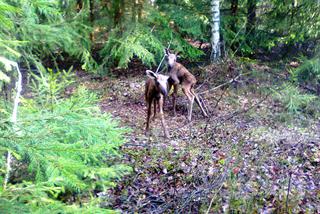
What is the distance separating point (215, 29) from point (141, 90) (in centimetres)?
342

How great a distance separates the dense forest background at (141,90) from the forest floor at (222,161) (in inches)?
1.2

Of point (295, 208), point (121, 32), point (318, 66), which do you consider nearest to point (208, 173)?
point (295, 208)

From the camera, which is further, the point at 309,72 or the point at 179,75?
the point at 309,72

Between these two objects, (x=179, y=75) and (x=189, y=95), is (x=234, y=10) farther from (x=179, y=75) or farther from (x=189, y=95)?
(x=189, y=95)

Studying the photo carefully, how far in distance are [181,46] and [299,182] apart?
7325 mm

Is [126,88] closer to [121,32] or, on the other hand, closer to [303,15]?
[121,32]

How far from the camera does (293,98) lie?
32.1 ft

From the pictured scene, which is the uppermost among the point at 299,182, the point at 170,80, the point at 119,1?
the point at 119,1

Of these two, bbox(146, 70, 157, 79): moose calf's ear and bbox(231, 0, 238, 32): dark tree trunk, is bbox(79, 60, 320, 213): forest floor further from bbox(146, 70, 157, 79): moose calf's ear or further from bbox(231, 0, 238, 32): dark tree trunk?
bbox(231, 0, 238, 32): dark tree trunk

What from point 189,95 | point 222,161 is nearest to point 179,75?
point 189,95

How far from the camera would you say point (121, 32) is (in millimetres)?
→ 12102

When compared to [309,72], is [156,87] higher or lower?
higher

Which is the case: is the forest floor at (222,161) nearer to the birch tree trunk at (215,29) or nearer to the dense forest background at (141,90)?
the dense forest background at (141,90)

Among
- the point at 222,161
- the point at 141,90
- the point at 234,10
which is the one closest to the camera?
the point at 222,161
